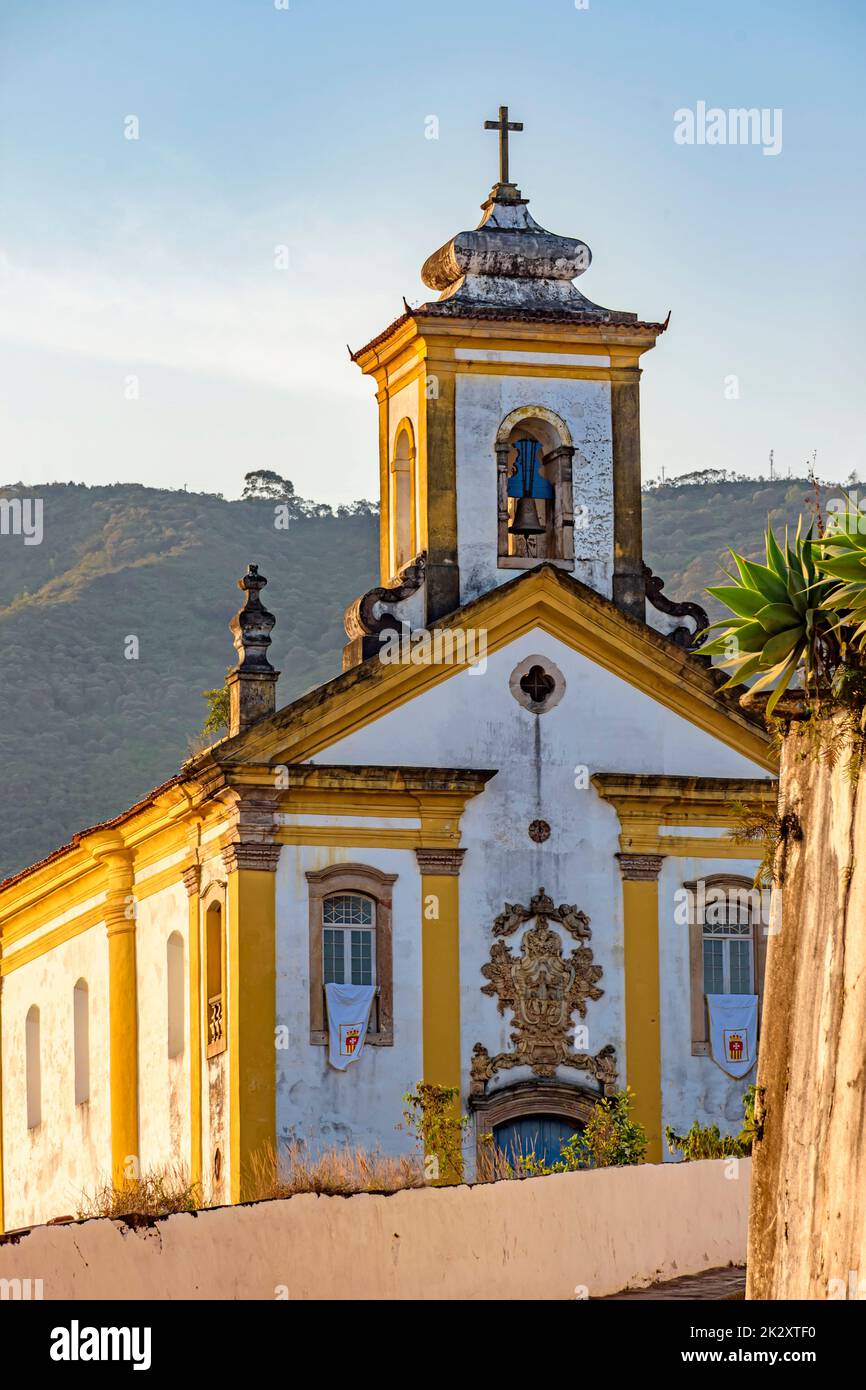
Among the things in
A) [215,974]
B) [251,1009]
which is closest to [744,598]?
[251,1009]

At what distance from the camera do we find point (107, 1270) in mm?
23094

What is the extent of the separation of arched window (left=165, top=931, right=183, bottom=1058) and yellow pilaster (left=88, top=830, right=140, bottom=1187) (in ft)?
4.30

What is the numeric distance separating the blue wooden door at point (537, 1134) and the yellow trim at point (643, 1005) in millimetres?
921

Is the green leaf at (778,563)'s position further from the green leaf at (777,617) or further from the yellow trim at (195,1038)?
the yellow trim at (195,1038)

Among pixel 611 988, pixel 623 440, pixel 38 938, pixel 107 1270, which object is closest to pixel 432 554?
pixel 623 440

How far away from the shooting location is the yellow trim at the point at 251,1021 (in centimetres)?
3572

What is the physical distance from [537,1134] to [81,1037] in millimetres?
9006

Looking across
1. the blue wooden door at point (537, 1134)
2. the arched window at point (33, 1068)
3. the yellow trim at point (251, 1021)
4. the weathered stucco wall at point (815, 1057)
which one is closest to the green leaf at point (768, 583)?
the weathered stucco wall at point (815, 1057)

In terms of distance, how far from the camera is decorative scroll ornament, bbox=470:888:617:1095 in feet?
121

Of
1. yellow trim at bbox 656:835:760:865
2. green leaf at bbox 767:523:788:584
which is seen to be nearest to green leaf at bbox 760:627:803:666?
green leaf at bbox 767:523:788:584

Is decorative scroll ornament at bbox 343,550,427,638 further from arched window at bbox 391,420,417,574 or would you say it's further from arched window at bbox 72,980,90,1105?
arched window at bbox 72,980,90,1105

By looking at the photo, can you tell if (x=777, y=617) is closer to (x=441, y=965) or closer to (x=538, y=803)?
(x=441, y=965)
